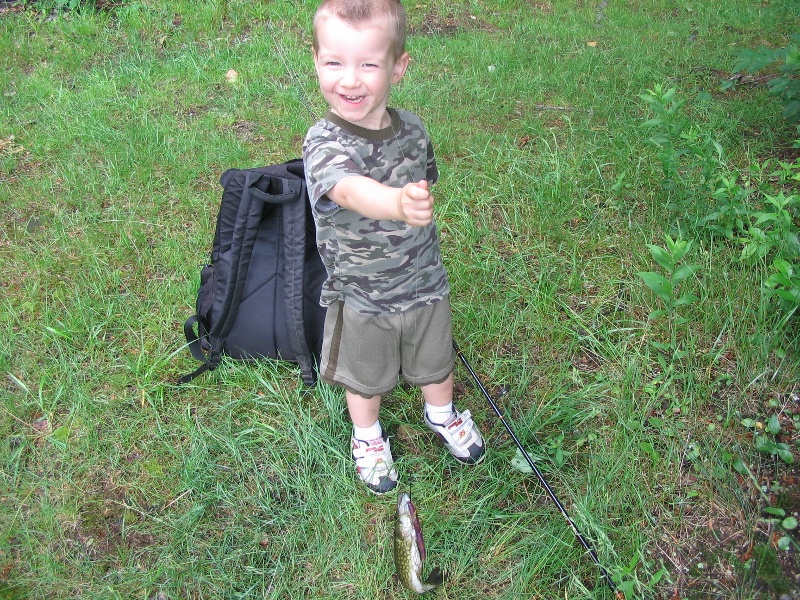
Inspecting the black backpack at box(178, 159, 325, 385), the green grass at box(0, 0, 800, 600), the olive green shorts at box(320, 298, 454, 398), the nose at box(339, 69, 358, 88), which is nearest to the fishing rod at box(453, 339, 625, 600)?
the green grass at box(0, 0, 800, 600)

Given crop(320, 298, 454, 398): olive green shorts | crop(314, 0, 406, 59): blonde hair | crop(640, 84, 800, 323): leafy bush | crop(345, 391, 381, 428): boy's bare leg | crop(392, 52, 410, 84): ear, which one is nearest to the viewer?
crop(314, 0, 406, 59): blonde hair

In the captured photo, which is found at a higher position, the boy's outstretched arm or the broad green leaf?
the boy's outstretched arm

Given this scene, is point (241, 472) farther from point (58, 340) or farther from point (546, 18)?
point (546, 18)

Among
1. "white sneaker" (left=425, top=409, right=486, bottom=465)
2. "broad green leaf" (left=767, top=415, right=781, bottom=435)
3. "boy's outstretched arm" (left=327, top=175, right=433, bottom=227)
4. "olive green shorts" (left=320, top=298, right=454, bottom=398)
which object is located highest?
"boy's outstretched arm" (left=327, top=175, right=433, bottom=227)

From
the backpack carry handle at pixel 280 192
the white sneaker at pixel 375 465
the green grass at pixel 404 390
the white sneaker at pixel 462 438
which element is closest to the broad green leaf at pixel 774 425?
the green grass at pixel 404 390

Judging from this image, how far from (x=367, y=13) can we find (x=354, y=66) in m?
0.13

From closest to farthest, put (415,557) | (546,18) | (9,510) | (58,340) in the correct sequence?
(415,557)
(9,510)
(58,340)
(546,18)

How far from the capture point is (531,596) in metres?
2.00

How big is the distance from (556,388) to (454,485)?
0.55 meters

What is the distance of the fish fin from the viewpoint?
2027mm

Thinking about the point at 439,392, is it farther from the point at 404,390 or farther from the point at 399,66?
the point at 399,66

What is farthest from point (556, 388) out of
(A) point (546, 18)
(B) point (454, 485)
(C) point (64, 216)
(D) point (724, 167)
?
(A) point (546, 18)

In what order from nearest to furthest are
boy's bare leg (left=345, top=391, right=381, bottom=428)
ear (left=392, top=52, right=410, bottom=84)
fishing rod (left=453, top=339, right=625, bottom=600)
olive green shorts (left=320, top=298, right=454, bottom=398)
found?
ear (left=392, top=52, right=410, bottom=84)
fishing rod (left=453, top=339, right=625, bottom=600)
olive green shorts (left=320, top=298, right=454, bottom=398)
boy's bare leg (left=345, top=391, right=381, bottom=428)

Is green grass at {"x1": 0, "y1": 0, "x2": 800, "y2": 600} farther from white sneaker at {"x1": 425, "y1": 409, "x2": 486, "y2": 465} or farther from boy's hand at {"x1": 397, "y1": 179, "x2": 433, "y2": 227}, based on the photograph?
boy's hand at {"x1": 397, "y1": 179, "x2": 433, "y2": 227}
